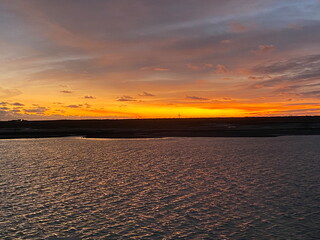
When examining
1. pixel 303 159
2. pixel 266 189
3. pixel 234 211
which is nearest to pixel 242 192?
pixel 266 189

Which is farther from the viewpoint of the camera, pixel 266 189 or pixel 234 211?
pixel 266 189

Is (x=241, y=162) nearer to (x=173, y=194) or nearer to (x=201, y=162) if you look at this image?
(x=201, y=162)

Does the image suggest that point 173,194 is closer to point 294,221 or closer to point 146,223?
point 146,223

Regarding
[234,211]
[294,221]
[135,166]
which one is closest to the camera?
[294,221]

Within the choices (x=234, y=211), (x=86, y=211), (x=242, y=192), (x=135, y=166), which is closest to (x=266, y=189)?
(x=242, y=192)

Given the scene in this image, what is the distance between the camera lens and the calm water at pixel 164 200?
14883 mm

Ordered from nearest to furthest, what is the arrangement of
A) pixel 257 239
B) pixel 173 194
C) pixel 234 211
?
pixel 257 239 → pixel 234 211 → pixel 173 194

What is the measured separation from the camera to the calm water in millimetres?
14883

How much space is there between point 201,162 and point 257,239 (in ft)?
69.2

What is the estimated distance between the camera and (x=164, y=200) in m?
19.9

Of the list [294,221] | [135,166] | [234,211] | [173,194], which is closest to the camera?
[294,221]

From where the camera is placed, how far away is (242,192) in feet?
70.3

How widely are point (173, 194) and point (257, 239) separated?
8.34 metres

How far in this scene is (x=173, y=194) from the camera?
21.2m
